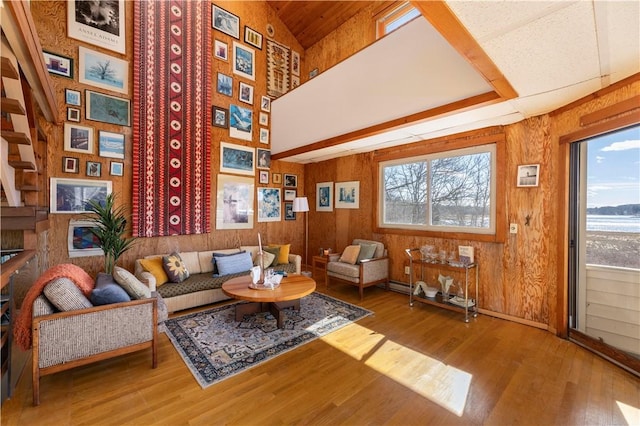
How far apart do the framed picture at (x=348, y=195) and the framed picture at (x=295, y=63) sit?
2.92 metres

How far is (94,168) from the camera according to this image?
3791 millimetres

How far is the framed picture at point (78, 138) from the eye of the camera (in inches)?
142

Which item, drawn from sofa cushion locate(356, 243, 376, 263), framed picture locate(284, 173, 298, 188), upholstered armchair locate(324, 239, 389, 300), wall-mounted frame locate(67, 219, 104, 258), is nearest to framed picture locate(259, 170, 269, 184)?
framed picture locate(284, 173, 298, 188)

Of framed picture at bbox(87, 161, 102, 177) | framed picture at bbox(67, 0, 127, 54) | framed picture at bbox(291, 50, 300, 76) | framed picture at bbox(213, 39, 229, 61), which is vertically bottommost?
framed picture at bbox(87, 161, 102, 177)

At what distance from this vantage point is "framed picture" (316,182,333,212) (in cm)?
586

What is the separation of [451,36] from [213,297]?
13.0 ft

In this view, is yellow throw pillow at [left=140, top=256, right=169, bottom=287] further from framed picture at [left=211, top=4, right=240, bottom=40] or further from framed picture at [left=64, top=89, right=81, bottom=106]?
framed picture at [left=211, top=4, right=240, bottom=40]

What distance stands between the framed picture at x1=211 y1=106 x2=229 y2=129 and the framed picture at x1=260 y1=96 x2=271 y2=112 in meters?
0.80

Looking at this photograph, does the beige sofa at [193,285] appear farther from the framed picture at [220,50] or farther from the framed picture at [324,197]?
the framed picture at [220,50]

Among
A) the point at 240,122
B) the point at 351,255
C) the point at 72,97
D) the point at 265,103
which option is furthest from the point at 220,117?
the point at 351,255

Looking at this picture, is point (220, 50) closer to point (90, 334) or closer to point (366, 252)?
point (366, 252)

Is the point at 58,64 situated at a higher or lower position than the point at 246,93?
lower

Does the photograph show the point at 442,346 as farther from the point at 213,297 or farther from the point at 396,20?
the point at 396,20

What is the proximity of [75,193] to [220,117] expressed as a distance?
2.46 meters
